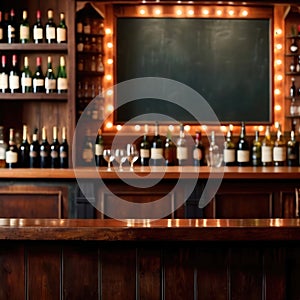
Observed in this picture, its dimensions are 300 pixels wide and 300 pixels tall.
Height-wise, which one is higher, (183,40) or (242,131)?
(183,40)

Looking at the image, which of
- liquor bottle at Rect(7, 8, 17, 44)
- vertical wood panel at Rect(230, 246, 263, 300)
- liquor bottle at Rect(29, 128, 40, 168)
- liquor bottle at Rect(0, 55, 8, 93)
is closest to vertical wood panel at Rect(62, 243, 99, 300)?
vertical wood panel at Rect(230, 246, 263, 300)

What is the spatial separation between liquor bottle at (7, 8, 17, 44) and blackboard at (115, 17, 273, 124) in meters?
0.84

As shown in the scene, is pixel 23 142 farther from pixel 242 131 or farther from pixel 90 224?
pixel 90 224

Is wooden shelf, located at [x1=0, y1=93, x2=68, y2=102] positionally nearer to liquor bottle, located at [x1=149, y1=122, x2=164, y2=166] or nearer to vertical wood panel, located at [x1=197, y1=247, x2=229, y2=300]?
liquor bottle, located at [x1=149, y1=122, x2=164, y2=166]

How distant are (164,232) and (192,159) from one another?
3578 millimetres

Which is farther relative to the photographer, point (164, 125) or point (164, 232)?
point (164, 125)

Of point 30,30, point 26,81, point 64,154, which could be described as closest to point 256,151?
point 64,154

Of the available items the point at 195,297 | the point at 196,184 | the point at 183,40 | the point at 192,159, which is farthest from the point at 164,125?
the point at 195,297

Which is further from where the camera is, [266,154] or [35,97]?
[266,154]

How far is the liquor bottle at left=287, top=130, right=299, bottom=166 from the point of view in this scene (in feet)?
16.5

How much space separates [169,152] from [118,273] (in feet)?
11.2

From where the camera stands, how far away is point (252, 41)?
16.8 feet

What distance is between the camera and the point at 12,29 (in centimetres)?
490

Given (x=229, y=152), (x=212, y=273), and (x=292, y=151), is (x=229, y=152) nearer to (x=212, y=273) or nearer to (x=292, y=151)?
(x=292, y=151)
